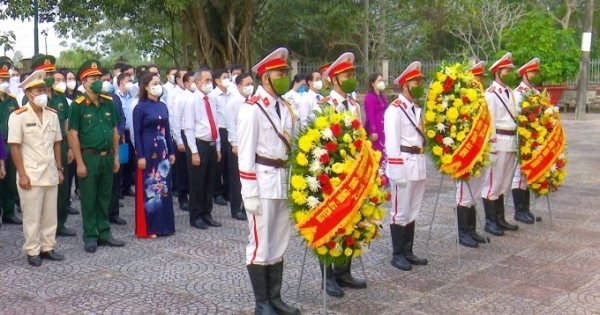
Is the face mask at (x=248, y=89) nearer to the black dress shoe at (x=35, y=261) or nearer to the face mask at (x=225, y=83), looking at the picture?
the face mask at (x=225, y=83)

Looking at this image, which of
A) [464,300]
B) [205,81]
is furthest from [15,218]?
[464,300]

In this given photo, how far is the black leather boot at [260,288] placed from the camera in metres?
5.63

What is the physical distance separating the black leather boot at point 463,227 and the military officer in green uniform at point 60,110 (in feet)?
14.5

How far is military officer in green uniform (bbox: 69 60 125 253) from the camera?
7.61 metres

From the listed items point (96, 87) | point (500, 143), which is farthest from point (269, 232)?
point (500, 143)

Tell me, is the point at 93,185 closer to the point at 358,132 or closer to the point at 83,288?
the point at 83,288

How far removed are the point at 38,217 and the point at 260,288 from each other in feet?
9.11

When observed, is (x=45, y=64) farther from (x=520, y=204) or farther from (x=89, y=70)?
(x=520, y=204)

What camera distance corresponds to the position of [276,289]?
18.8 ft

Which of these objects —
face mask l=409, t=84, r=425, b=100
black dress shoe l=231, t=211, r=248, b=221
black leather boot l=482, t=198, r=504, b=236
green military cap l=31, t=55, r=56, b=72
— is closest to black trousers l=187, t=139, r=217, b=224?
black dress shoe l=231, t=211, r=248, b=221

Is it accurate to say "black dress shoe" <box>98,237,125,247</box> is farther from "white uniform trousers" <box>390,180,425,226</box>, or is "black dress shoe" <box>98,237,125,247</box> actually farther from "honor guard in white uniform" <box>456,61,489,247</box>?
"honor guard in white uniform" <box>456,61,489,247</box>

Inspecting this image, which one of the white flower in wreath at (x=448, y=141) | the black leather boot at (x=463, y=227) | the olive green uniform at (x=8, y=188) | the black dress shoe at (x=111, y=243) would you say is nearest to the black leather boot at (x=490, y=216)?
the black leather boot at (x=463, y=227)

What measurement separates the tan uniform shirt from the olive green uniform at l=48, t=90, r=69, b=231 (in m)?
1.12

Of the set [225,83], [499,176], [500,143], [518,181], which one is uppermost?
[225,83]
